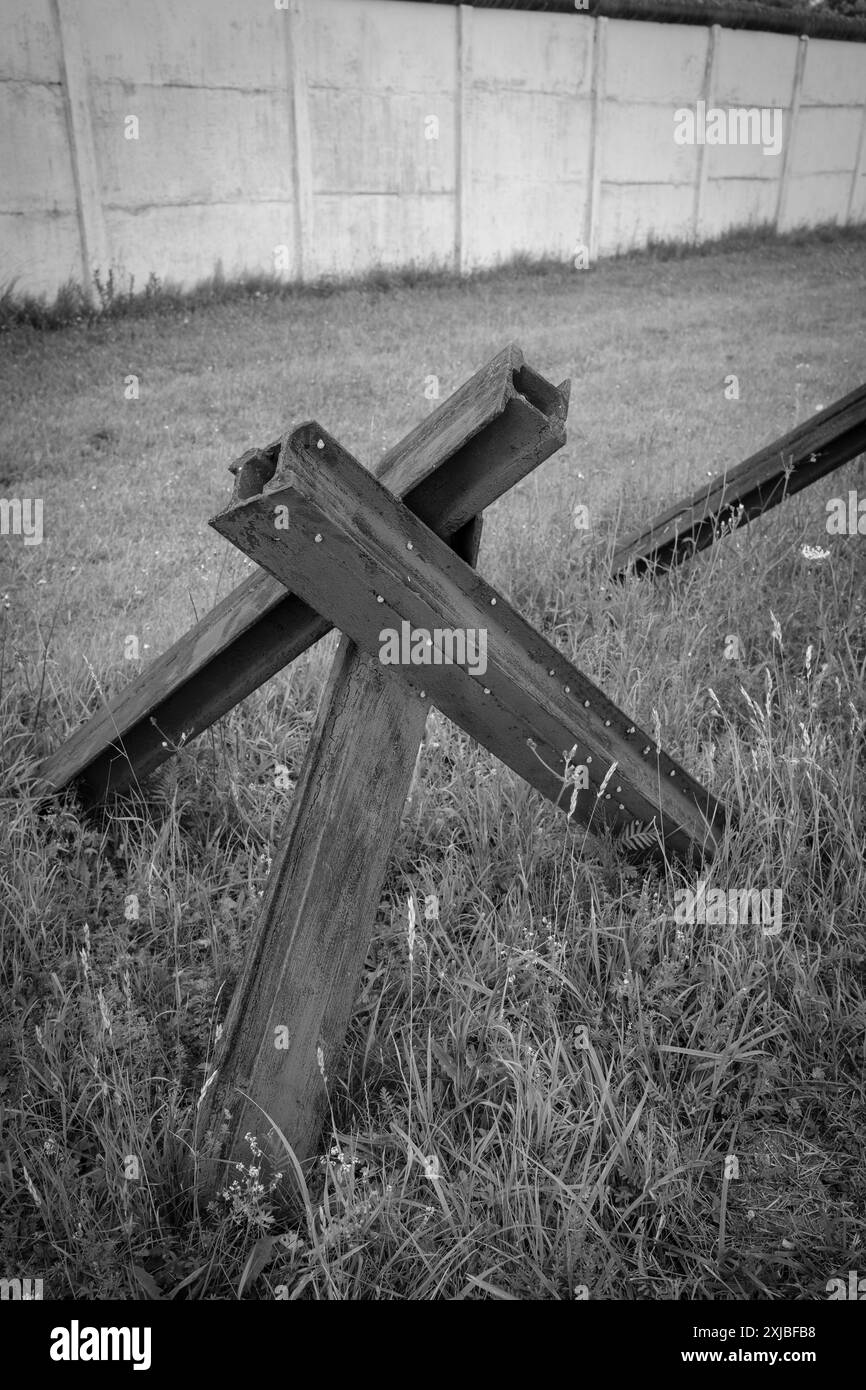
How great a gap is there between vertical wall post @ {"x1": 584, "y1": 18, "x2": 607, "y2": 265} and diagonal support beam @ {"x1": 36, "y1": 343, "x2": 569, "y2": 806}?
13749 mm

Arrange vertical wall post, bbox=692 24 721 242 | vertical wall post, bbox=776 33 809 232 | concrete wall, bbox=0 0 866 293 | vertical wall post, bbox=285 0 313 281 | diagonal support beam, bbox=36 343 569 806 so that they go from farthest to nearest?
1. vertical wall post, bbox=776 33 809 232
2. vertical wall post, bbox=692 24 721 242
3. vertical wall post, bbox=285 0 313 281
4. concrete wall, bbox=0 0 866 293
5. diagonal support beam, bbox=36 343 569 806

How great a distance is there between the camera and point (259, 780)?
268cm

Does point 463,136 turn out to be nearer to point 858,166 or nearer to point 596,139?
point 596,139

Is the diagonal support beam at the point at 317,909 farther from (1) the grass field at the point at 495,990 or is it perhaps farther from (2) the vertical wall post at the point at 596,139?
(2) the vertical wall post at the point at 596,139

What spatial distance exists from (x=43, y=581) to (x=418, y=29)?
10592mm

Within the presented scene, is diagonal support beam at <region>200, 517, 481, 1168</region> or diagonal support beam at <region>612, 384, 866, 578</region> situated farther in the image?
diagonal support beam at <region>612, 384, 866, 578</region>

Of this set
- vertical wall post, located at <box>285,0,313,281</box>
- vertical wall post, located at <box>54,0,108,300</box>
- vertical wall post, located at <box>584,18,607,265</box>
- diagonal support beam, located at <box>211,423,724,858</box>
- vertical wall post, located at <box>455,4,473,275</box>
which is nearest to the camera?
diagonal support beam, located at <box>211,423,724,858</box>

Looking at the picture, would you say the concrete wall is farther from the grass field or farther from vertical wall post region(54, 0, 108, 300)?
the grass field

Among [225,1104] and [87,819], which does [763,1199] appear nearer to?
[225,1104]

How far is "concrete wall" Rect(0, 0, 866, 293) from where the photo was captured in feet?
30.0

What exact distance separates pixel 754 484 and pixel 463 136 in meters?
10.7

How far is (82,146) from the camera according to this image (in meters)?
9.20

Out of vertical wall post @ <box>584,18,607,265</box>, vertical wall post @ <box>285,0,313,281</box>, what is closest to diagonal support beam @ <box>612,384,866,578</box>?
vertical wall post @ <box>285,0,313,281</box>
